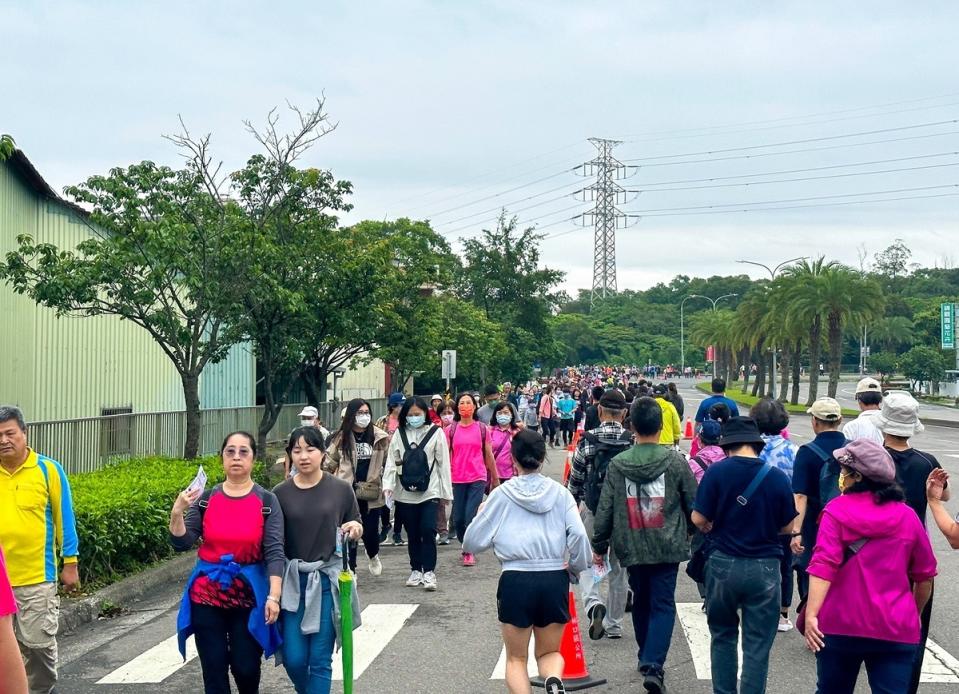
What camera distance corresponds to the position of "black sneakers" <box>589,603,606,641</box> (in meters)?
7.43

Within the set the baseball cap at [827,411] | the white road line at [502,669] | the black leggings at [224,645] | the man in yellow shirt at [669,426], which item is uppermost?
the baseball cap at [827,411]

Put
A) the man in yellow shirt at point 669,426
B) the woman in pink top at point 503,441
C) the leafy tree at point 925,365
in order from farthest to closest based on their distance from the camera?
the leafy tree at point 925,365 < the man in yellow shirt at point 669,426 < the woman in pink top at point 503,441

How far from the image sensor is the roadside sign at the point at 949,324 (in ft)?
256

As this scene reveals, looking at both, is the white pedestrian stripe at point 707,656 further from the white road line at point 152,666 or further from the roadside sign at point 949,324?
the roadside sign at point 949,324

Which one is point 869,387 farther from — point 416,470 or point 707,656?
point 416,470

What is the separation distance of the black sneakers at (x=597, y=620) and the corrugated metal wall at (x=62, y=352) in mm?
12559

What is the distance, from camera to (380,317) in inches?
839

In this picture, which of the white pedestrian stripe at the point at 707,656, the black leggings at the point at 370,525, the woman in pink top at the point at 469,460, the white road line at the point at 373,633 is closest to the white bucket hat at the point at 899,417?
the white pedestrian stripe at the point at 707,656

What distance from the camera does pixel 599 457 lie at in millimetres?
7762

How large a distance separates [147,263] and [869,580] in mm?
12320

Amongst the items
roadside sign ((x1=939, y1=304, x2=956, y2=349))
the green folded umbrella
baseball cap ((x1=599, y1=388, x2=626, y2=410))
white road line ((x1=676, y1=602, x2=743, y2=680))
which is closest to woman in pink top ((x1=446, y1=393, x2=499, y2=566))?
white road line ((x1=676, y1=602, x2=743, y2=680))

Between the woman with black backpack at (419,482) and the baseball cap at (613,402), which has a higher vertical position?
the baseball cap at (613,402)

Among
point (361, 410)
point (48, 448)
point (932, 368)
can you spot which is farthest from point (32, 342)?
point (932, 368)

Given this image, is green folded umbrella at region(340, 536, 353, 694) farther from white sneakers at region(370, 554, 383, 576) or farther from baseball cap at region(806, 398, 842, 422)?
white sneakers at region(370, 554, 383, 576)
